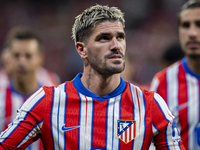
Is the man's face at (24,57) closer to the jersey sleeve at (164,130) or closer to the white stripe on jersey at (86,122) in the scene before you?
the white stripe on jersey at (86,122)

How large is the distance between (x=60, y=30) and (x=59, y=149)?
34.2 feet

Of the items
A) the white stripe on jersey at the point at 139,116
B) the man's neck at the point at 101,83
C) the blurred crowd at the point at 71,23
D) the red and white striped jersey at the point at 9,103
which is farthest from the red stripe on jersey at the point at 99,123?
the blurred crowd at the point at 71,23

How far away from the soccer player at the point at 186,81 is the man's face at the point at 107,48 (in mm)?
1378

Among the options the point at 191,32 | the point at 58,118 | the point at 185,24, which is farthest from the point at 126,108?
the point at 185,24

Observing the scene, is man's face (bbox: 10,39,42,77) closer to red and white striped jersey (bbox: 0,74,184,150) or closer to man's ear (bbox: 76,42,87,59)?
man's ear (bbox: 76,42,87,59)

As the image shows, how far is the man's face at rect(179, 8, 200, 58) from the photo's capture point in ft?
12.0

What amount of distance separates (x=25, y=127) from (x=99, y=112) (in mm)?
518

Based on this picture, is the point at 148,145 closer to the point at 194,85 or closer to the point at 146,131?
the point at 146,131

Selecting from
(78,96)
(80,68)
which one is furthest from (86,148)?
(80,68)

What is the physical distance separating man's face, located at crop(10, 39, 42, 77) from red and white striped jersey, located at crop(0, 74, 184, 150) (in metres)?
2.33

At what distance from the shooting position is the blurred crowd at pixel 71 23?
11.2 metres

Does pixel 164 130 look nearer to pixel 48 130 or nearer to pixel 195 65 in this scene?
pixel 48 130

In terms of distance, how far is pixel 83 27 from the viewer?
8.18 ft

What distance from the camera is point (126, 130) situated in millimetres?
2295
